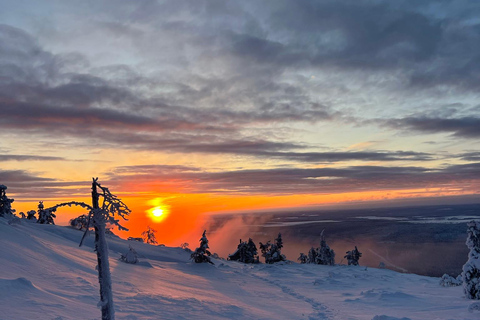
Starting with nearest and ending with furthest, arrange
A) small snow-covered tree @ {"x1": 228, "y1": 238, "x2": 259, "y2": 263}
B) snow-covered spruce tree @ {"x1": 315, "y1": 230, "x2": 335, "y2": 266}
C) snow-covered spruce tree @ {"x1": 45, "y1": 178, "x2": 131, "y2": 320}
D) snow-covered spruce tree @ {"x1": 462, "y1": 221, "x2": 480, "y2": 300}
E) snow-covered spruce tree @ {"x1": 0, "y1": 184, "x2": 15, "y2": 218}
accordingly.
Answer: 1. snow-covered spruce tree @ {"x1": 45, "y1": 178, "x2": 131, "y2": 320}
2. snow-covered spruce tree @ {"x1": 462, "y1": 221, "x2": 480, "y2": 300}
3. snow-covered spruce tree @ {"x1": 0, "y1": 184, "x2": 15, "y2": 218}
4. small snow-covered tree @ {"x1": 228, "y1": 238, "x2": 259, "y2": 263}
5. snow-covered spruce tree @ {"x1": 315, "y1": 230, "x2": 335, "y2": 266}

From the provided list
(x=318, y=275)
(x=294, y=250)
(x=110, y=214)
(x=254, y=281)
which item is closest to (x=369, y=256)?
(x=294, y=250)

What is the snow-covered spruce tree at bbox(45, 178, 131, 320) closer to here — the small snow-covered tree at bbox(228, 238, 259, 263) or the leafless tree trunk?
the leafless tree trunk

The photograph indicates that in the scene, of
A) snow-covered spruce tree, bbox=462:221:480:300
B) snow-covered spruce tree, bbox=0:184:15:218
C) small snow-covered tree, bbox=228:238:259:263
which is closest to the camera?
snow-covered spruce tree, bbox=462:221:480:300

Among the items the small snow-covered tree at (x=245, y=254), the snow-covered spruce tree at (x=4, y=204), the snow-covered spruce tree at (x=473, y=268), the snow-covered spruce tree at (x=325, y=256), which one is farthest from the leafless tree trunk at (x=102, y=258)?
the snow-covered spruce tree at (x=325, y=256)

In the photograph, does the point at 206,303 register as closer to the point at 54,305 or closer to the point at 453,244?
the point at 54,305

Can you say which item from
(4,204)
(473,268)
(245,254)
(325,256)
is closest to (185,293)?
(473,268)

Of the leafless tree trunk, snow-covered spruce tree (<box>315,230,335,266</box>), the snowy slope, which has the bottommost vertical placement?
snow-covered spruce tree (<box>315,230,335,266</box>)

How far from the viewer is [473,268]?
22922mm

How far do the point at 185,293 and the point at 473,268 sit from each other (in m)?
20.3

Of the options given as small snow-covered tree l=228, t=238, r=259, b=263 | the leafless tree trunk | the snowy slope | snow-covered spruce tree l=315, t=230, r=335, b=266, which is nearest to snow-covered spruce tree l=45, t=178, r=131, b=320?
the leafless tree trunk

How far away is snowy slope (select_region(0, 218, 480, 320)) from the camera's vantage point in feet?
42.5

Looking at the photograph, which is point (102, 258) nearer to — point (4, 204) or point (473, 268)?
point (473, 268)

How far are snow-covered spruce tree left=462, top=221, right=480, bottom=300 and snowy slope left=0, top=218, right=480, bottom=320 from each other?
93 cm

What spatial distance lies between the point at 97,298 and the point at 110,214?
309 inches
